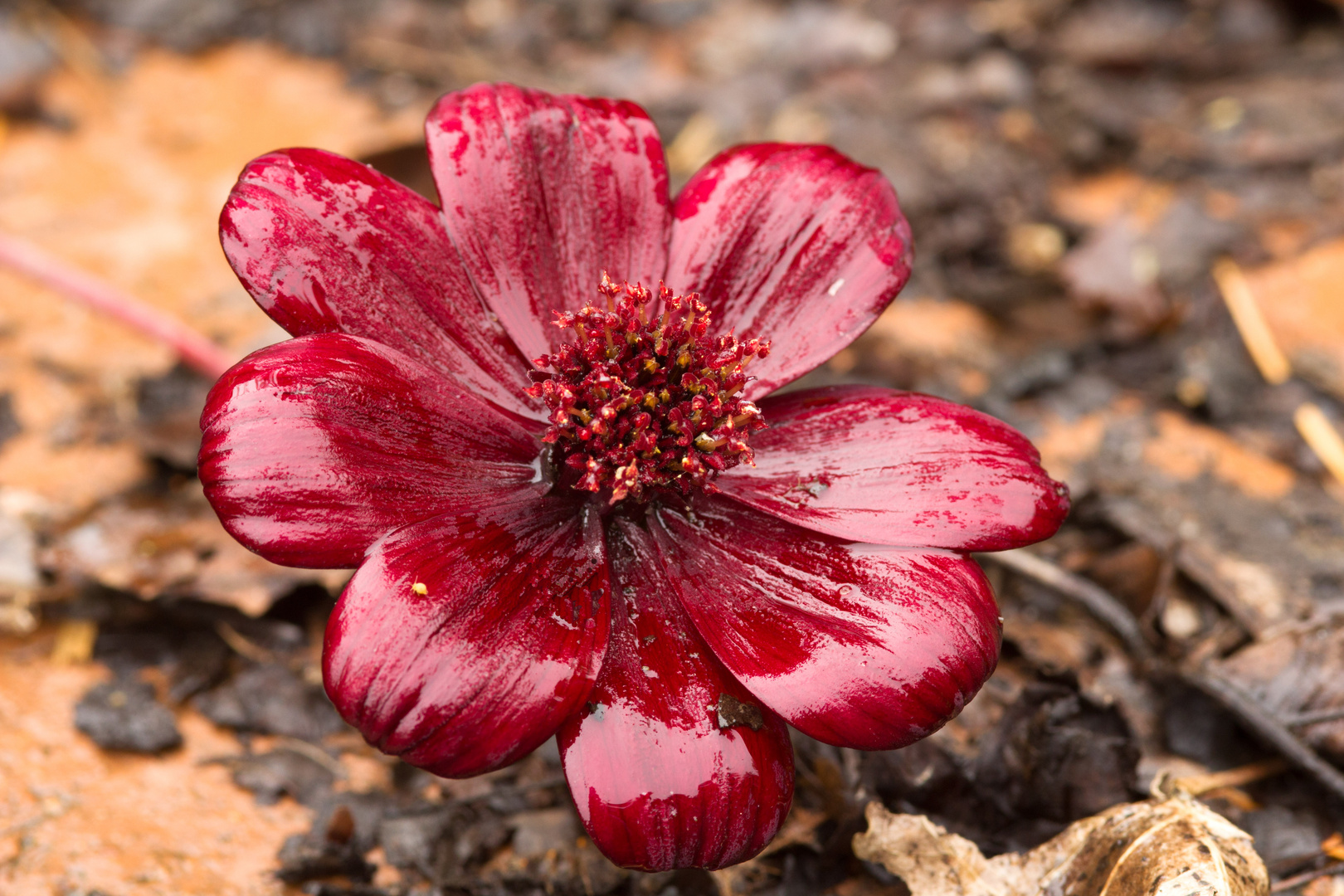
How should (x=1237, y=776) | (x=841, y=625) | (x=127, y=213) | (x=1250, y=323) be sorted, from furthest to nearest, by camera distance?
(x=127, y=213) → (x=1250, y=323) → (x=1237, y=776) → (x=841, y=625)

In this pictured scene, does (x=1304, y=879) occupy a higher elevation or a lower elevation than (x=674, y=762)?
lower

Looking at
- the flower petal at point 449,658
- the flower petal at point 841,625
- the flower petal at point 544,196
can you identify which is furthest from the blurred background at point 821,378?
the flower petal at point 544,196

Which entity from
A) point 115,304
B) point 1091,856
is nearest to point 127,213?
point 115,304

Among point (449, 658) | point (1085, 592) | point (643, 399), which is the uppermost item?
point (643, 399)

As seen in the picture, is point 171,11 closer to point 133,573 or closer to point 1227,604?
point 133,573

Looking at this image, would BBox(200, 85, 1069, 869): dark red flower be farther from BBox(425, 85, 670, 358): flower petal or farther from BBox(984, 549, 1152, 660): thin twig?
BBox(984, 549, 1152, 660): thin twig

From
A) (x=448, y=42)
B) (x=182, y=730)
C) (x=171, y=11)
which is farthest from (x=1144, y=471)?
(x=171, y=11)

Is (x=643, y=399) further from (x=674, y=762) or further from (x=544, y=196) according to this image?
(x=674, y=762)
